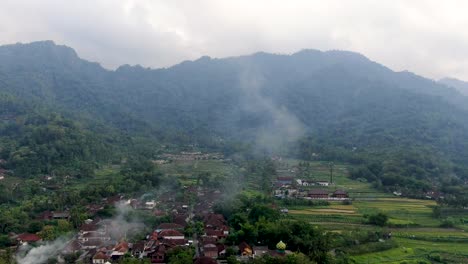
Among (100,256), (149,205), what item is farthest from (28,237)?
(149,205)

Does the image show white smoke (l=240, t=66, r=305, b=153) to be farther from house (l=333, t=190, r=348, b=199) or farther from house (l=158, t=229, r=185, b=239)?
house (l=158, t=229, r=185, b=239)

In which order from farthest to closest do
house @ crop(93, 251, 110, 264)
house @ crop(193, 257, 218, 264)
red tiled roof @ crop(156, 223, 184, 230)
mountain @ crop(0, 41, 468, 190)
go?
mountain @ crop(0, 41, 468, 190) < red tiled roof @ crop(156, 223, 184, 230) < house @ crop(93, 251, 110, 264) < house @ crop(193, 257, 218, 264)

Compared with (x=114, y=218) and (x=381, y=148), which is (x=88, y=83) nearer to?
(x=381, y=148)

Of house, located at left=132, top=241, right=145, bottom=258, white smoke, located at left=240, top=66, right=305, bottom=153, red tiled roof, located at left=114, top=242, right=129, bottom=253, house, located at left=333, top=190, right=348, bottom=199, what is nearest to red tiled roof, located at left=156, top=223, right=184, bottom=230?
house, located at left=132, top=241, right=145, bottom=258

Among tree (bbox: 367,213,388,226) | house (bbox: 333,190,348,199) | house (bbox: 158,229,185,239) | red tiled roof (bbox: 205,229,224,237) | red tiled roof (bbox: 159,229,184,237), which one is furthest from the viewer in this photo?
house (bbox: 333,190,348,199)

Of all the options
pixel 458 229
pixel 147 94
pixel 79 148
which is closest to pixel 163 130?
pixel 79 148

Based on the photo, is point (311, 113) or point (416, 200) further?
point (311, 113)
